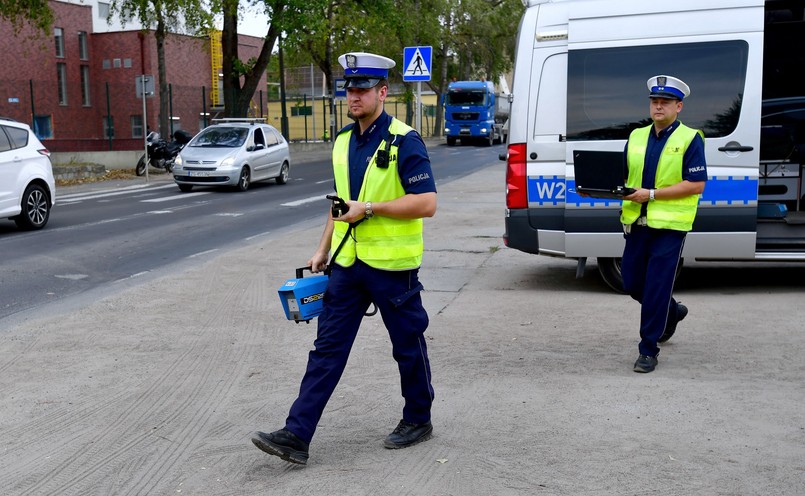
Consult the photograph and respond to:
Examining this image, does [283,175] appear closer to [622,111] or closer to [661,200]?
[622,111]

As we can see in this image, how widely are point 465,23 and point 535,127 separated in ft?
183

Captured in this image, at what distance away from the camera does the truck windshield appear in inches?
2072

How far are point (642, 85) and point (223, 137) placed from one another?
16.3 m

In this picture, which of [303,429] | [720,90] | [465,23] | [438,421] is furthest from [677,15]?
[465,23]

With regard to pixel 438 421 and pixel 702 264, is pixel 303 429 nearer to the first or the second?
pixel 438 421

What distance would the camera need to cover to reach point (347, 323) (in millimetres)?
4652

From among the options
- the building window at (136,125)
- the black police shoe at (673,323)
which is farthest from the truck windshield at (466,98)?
the black police shoe at (673,323)

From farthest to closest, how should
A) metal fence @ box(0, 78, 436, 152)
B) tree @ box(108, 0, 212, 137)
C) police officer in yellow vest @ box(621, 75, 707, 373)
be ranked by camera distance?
metal fence @ box(0, 78, 436, 152)
tree @ box(108, 0, 212, 137)
police officer in yellow vest @ box(621, 75, 707, 373)

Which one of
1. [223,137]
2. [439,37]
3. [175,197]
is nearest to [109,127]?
[223,137]

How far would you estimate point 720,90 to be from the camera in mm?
8523

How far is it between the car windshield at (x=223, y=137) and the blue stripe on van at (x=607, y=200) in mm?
15362

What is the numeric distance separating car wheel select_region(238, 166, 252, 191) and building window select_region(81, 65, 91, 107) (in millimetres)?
30633

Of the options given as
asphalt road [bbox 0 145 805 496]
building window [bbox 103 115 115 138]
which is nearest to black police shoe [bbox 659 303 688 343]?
asphalt road [bbox 0 145 805 496]

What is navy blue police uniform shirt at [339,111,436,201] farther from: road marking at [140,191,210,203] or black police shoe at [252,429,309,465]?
road marking at [140,191,210,203]
